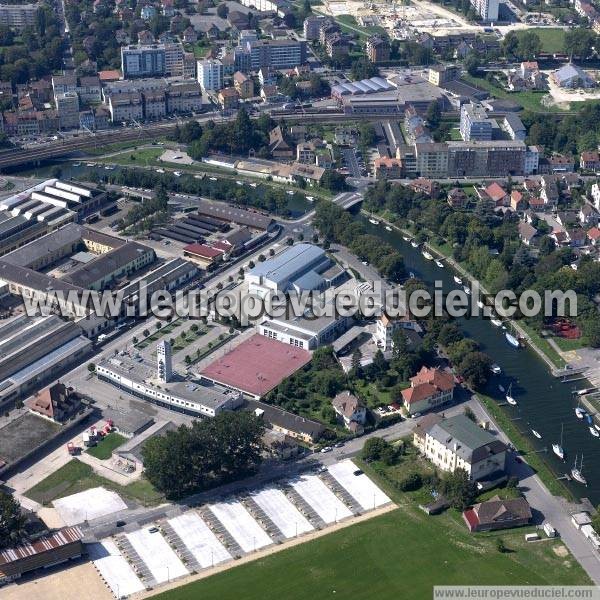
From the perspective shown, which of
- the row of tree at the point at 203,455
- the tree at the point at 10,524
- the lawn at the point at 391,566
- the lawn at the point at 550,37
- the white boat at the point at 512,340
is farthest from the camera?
the lawn at the point at 550,37

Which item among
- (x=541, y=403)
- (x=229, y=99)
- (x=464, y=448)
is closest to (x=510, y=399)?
(x=541, y=403)

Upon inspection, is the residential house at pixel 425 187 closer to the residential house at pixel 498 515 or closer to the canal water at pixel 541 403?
the canal water at pixel 541 403

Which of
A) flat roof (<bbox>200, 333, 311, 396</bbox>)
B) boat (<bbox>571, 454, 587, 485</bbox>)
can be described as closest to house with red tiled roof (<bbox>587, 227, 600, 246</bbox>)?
flat roof (<bbox>200, 333, 311, 396</bbox>)

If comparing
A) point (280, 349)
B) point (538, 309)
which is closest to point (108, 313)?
point (280, 349)

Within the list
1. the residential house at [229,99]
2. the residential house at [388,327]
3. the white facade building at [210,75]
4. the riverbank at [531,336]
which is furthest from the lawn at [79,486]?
the white facade building at [210,75]

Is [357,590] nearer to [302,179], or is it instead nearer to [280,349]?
[280,349]

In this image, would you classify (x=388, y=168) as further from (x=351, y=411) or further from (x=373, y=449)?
(x=373, y=449)

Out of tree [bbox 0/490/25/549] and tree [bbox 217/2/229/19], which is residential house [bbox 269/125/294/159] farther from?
tree [bbox 0/490/25/549]
